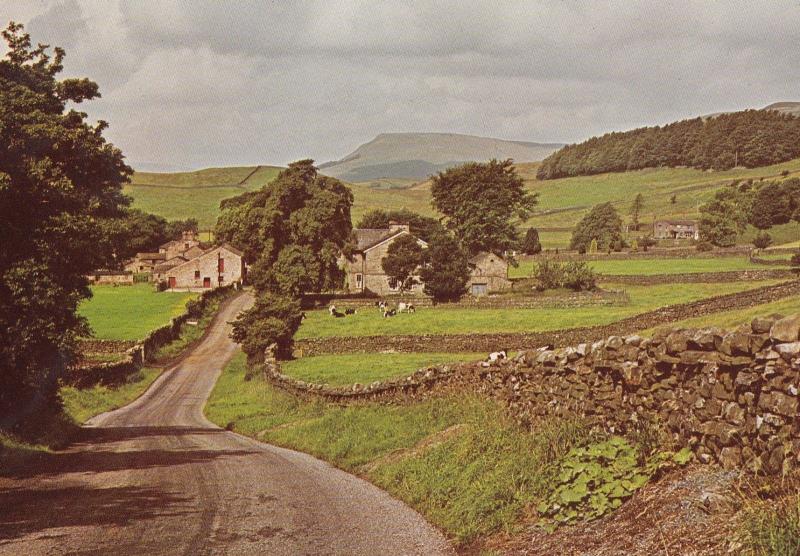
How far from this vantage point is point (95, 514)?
455 inches

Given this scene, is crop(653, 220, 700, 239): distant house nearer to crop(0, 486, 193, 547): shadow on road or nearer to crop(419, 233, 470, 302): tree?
crop(419, 233, 470, 302): tree

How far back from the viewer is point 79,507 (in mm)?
12062

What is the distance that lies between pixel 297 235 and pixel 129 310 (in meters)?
21.3

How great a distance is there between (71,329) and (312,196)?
209 ft

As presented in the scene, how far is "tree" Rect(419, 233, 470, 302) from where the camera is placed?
7675 centimetres

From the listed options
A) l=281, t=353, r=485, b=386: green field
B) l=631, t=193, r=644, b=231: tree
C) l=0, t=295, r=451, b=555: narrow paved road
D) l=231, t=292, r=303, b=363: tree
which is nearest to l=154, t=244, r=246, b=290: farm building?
l=231, t=292, r=303, b=363: tree

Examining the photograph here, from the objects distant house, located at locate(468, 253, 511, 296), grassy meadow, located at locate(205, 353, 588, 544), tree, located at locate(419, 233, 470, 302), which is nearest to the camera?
grassy meadow, located at locate(205, 353, 588, 544)

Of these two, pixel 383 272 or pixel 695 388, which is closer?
pixel 695 388

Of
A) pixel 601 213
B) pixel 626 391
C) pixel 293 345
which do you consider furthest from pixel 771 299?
pixel 601 213

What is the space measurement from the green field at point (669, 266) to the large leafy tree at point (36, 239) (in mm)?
67802

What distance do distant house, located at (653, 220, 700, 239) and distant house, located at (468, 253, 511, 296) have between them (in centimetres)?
6051

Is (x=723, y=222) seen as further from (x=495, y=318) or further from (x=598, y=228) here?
(x=495, y=318)

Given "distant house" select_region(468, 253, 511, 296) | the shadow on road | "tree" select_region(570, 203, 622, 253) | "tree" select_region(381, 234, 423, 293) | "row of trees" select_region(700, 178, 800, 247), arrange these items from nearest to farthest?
the shadow on road < "distant house" select_region(468, 253, 511, 296) < "tree" select_region(381, 234, 423, 293) < "row of trees" select_region(700, 178, 800, 247) < "tree" select_region(570, 203, 622, 253)

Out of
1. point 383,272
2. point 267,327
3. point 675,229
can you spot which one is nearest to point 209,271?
point 383,272
